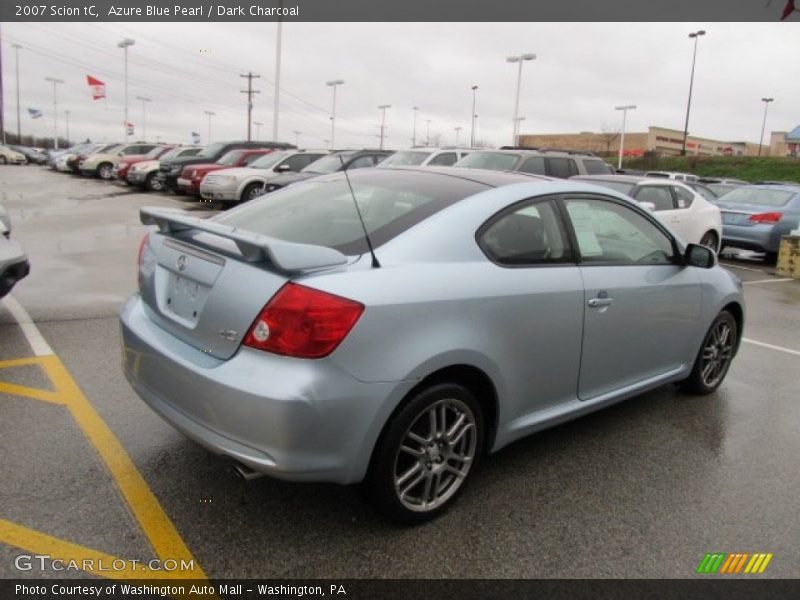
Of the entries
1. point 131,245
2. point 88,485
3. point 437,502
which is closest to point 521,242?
point 437,502

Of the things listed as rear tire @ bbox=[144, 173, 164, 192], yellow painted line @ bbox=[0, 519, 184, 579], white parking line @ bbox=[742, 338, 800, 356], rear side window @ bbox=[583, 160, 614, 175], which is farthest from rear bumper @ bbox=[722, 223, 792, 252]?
rear tire @ bbox=[144, 173, 164, 192]

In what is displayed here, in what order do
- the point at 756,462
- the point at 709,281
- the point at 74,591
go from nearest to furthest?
the point at 74,591 < the point at 756,462 < the point at 709,281

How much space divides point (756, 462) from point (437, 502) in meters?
2.06

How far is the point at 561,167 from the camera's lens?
503 inches

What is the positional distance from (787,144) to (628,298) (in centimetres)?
8615

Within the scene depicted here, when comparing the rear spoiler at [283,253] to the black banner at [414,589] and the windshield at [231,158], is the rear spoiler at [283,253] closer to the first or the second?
the black banner at [414,589]

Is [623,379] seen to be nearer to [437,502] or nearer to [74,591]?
[437,502]

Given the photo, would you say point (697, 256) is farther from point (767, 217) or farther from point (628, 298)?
point (767, 217)

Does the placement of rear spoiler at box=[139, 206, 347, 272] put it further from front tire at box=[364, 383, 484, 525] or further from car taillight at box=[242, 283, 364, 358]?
front tire at box=[364, 383, 484, 525]

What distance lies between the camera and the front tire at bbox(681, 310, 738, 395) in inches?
184

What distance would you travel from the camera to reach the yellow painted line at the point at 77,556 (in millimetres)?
2518

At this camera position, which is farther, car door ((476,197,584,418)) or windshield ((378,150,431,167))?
windshield ((378,150,431,167))

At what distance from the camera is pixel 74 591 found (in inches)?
94.4

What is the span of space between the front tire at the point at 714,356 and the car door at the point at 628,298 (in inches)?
10.3
